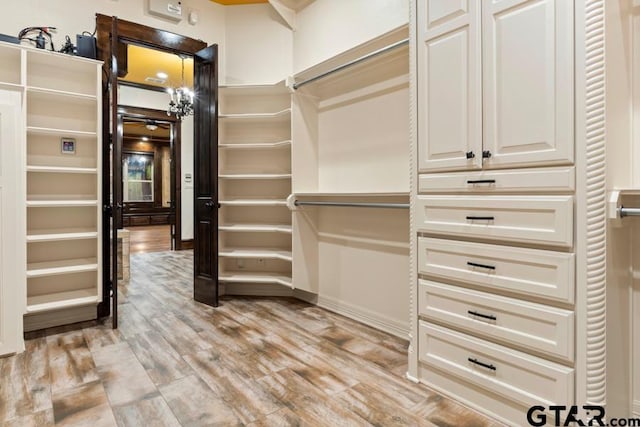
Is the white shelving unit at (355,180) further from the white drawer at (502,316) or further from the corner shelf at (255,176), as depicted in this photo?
the white drawer at (502,316)

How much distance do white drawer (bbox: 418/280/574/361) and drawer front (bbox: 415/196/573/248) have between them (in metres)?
0.29

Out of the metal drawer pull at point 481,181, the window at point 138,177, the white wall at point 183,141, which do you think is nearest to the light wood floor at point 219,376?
the metal drawer pull at point 481,181

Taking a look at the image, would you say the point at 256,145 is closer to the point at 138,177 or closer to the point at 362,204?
the point at 362,204

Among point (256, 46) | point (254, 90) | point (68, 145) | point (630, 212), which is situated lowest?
point (630, 212)

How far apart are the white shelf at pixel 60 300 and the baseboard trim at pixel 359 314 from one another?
1.87 meters

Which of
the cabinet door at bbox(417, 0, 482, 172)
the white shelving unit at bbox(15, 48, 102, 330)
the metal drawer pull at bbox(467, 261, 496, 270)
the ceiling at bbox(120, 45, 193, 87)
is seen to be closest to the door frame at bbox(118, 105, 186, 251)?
the ceiling at bbox(120, 45, 193, 87)

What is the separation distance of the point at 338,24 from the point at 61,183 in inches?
108

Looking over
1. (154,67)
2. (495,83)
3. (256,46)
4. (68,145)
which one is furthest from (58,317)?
(154,67)

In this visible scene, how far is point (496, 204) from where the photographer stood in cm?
172

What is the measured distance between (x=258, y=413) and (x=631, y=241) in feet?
6.36

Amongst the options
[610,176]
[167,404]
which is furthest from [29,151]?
[610,176]

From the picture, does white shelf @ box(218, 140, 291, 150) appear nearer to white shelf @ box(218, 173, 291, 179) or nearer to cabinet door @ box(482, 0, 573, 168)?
white shelf @ box(218, 173, 291, 179)

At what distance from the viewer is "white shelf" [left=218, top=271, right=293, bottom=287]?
369 centimetres

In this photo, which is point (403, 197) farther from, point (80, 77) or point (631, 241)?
point (80, 77)
